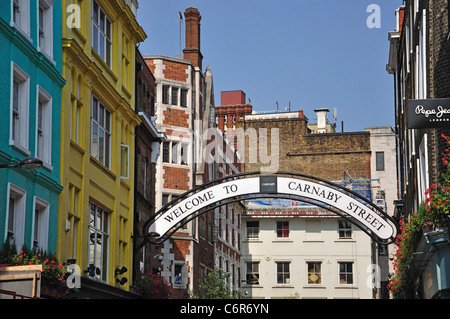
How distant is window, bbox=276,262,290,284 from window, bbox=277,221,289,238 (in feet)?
8.02

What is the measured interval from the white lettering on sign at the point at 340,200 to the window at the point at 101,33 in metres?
7.67

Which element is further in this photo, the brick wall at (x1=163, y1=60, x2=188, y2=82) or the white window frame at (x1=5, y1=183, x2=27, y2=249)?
the brick wall at (x1=163, y1=60, x2=188, y2=82)

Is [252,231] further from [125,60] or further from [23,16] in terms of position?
[23,16]

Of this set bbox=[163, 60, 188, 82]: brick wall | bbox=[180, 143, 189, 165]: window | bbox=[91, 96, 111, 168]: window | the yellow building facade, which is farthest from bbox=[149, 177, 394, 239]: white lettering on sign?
bbox=[163, 60, 188, 82]: brick wall

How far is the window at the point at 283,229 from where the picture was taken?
7394cm

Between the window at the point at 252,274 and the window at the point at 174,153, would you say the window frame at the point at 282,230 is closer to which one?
the window at the point at 252,274

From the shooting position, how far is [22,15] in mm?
21719

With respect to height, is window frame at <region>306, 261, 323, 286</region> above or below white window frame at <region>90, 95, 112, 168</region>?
below

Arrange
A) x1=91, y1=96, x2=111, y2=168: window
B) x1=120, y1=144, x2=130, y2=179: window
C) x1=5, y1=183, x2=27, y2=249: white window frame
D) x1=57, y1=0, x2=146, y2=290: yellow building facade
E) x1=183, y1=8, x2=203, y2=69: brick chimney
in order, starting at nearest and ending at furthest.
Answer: x1=5, y1=183, x2=27, y2=249: white window frame < x1=57, y1=0, x2=146, y2=290: yellow building facade < x1=91, y1=96, x2=111, y2=168: window < x1=120, y1=144, x2=130, y2=179: window < x1=183, y1=8, x2=203, y2=69: brick chimney

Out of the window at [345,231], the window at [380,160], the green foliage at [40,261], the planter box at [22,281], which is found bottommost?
the planter box at [22,281]

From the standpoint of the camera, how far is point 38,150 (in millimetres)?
22516

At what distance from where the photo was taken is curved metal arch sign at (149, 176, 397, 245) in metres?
30.6

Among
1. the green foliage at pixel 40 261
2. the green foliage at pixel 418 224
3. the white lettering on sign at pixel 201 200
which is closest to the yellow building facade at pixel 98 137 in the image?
the white lettering on sign at pixel 201 200

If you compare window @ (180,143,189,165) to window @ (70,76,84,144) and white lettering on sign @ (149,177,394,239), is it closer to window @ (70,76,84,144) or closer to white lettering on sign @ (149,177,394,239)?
white lettering on sign @ (149,177,394,239)
